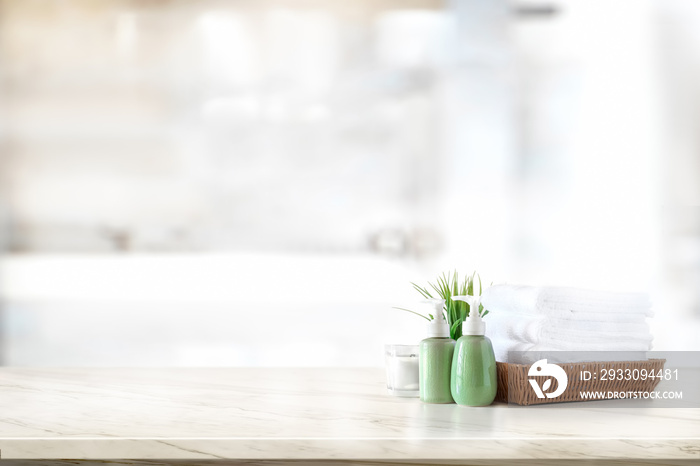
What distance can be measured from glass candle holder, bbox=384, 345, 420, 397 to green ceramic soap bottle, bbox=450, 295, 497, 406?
0.30 feet

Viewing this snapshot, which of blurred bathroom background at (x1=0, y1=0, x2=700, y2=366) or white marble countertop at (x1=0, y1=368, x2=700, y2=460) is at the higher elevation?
blurred bathroom background at (x1=0, y1=0, x2=700, y2=366)

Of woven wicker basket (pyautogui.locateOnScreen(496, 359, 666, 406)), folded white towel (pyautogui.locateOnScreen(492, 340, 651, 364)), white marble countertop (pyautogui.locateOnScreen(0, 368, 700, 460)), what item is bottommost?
white marble countertop (pyautogui.locateOnScreen(0, 368, 700, 460))

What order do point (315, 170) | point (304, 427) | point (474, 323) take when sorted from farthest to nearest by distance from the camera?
point (315, 170)
point (474, 323)
point (304, 427)

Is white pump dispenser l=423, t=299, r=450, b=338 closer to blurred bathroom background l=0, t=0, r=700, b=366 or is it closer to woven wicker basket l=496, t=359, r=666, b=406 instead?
woven wicker basket l=496, t=359, r=666, b=406

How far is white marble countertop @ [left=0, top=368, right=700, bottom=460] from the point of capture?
27.5 inches

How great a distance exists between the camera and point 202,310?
2244 mm

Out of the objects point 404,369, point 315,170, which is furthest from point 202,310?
point 404,369

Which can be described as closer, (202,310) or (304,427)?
(304,427)

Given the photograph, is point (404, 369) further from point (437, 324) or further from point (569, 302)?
point (569, 302)

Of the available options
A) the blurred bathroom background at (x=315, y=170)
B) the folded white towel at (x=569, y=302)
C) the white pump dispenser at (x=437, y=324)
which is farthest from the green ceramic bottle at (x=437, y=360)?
the blurred bathroom background at (x=315, y=170)

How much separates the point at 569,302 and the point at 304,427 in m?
0.40

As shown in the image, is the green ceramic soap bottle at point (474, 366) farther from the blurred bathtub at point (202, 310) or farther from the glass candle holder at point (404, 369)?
the blurred bathtub at point (202, 310)

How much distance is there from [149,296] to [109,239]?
0.23 metres

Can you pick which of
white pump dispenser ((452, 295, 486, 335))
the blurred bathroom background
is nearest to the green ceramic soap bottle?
white pump dispenser ((452, 295, 486, 335))
